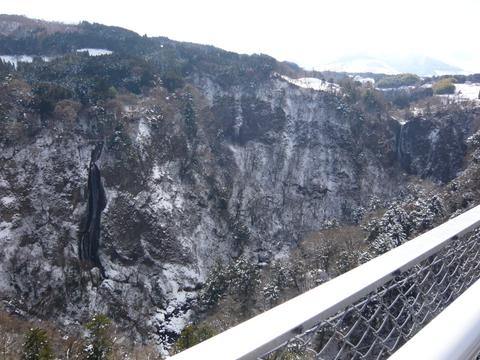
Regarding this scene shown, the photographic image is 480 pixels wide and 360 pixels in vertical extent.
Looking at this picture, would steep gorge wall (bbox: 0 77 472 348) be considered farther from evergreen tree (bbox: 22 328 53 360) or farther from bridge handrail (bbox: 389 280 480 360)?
bridge handrail (bbox: 389 280 480 360)

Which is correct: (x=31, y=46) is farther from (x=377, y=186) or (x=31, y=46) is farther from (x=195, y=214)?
(x=377, y=186)

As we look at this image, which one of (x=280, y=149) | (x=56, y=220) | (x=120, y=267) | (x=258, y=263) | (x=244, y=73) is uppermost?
(x=244, y=73)

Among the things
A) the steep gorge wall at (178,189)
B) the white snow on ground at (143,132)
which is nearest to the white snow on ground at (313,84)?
the steep gorge wall at (178,189)

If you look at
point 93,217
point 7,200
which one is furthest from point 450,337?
point 93,217

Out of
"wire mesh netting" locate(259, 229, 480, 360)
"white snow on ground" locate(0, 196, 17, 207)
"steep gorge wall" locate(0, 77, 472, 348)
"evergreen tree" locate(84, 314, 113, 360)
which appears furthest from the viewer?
"white snow on ground" locate(0, 196, 17, 207)

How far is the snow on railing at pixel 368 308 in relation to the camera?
1.31m

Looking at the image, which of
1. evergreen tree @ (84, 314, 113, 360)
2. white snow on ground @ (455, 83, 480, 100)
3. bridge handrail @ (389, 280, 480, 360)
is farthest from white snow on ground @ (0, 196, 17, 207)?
white snow on ground @ (455, 83, 480, 100)

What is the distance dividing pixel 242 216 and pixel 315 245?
12.2 meters

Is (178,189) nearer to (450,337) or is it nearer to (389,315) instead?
(389,315)

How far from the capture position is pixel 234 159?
57938mm

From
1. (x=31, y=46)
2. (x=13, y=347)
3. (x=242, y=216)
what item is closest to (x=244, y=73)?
(x=242, y=216)

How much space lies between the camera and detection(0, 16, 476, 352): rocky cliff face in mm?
37156

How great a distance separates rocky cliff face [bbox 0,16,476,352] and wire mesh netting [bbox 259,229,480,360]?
37.2 metres

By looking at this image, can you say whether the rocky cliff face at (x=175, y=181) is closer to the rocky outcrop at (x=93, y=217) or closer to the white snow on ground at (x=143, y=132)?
the rocky outcrop at (x=93, y=217)
